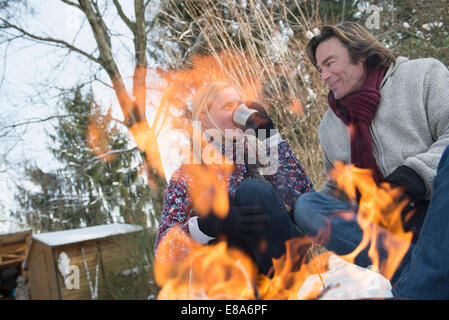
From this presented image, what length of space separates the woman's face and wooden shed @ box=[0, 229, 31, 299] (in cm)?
575

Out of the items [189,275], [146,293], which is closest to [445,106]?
[189,275]

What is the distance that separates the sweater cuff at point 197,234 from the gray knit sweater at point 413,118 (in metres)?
0.67

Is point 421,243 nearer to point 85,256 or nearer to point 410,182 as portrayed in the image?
point 410,182

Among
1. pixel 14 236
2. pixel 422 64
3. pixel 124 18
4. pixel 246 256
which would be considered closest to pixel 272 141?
pixel 246 256

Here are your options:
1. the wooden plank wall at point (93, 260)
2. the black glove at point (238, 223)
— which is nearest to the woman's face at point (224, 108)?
the black glove at point (238, 223)

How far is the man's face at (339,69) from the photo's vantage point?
1107mm

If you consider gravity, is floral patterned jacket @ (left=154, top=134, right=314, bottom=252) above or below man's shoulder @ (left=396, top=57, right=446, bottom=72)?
below

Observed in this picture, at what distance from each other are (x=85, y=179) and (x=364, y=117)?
493cm

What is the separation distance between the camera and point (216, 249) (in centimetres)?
101

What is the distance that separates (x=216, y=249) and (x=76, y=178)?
4.49 meters

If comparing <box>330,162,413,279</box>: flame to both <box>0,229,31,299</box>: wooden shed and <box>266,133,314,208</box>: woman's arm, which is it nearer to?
<box>266,133,314,208</box>: woman's arm

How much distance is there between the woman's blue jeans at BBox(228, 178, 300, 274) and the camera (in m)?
0.95

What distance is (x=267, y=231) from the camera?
94cm

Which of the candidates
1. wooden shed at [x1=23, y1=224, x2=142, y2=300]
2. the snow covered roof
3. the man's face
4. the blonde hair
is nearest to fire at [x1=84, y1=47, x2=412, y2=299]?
the blonde hair
